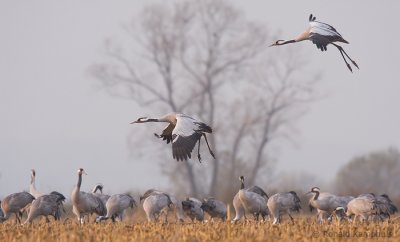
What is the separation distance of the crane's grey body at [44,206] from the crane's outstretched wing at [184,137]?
249 centimetres

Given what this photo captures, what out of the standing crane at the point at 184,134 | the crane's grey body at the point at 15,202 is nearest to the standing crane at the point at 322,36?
the standing crane at the point at 184,134

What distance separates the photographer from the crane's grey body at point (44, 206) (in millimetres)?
14789

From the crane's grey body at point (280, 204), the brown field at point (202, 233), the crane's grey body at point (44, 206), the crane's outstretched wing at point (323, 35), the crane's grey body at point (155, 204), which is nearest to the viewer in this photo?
the brown field at point (202, 233)

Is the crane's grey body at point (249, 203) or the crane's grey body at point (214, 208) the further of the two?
the crane's grey body at point (214, 208)

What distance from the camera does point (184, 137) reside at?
13578mm

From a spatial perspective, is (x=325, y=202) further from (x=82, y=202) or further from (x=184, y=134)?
(x=82, y=202)

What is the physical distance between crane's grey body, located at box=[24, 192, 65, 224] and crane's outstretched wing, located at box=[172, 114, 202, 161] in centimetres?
249

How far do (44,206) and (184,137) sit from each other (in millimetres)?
2795

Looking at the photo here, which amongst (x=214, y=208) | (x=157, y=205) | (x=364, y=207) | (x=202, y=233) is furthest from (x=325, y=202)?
(x=202, y=233)

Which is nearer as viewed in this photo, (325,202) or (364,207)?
(364,207)

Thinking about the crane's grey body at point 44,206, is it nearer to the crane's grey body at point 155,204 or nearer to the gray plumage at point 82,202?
the gray plumage at point 82,202

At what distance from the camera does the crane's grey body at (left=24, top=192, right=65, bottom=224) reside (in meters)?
14.8

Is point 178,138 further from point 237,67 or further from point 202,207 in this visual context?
point 237,67

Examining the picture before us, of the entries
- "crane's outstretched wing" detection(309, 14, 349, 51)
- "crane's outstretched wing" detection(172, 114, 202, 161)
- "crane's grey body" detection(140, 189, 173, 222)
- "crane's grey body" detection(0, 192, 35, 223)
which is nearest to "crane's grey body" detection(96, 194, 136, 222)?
"crane's grey body" detection(140, 189, 173, 222)
